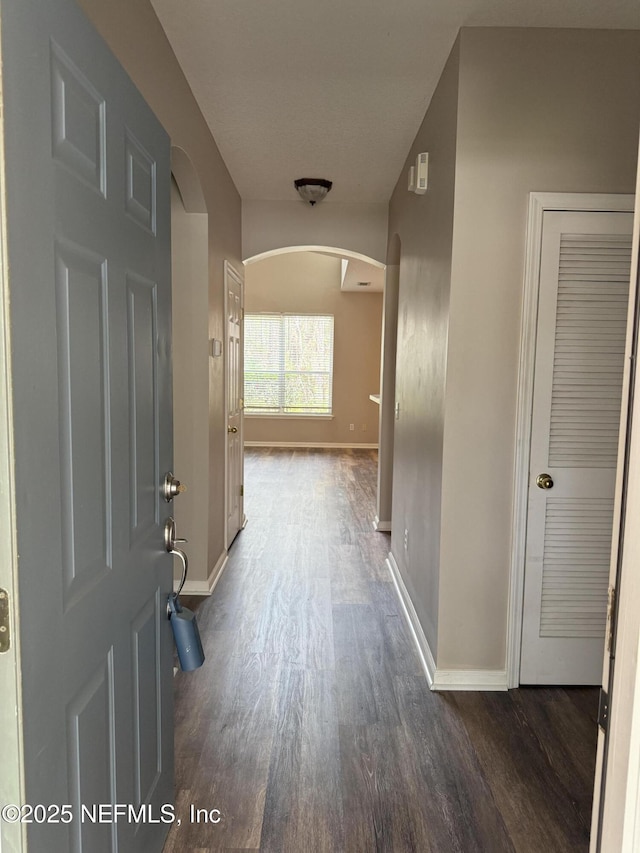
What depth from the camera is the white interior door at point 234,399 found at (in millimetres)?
4219

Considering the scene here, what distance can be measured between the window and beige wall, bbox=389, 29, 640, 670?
7.48m

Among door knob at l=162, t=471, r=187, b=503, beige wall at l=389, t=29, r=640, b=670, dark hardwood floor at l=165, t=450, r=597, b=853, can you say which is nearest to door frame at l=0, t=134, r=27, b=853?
door knob at l=162, t=471, r=187, b=503

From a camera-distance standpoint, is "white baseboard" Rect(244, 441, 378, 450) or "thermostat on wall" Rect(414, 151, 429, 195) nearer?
"thermostat on wall" Rect(414, 151, 429, 195)

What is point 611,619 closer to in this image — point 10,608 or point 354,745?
point 10,608

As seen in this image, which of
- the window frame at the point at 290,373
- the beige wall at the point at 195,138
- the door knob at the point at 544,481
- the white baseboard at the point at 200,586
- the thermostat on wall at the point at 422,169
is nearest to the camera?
the beige wall at the point at 195,138

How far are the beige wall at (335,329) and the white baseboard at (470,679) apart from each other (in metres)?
7.73

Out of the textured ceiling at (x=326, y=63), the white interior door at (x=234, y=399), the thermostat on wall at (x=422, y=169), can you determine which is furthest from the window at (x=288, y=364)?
the thermostat on wall at (x=422, y=169)

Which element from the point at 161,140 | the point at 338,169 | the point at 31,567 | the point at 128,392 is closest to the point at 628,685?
the point at 31,567

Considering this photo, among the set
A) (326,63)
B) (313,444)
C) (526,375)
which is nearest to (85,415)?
(526,375)

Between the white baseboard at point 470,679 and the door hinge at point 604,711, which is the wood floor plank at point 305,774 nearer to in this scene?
the white baseboard at point 470,679

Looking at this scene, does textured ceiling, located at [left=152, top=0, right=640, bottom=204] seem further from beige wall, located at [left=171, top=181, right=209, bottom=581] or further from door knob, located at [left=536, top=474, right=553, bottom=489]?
door knob, located at [left=536, top=474, right=553, bottom=489]

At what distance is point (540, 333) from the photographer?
7.78 feet

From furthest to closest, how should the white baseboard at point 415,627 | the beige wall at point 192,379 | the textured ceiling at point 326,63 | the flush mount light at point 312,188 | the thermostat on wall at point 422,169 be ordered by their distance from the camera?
the flush mount light at point 312,188, the beige wall at point 192,379, the thermostat on wall at point 422,169, the white baseboard at point 415,627, the textured ceiling at point 326,63

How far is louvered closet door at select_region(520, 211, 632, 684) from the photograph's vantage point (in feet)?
7.71
